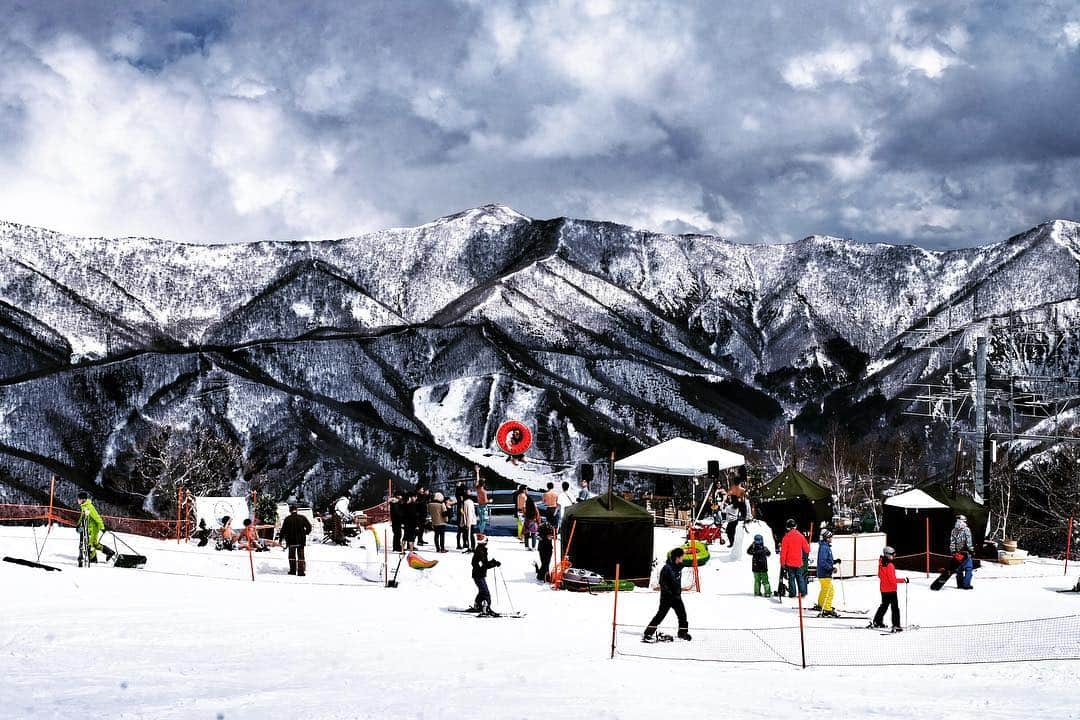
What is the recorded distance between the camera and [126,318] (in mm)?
126000

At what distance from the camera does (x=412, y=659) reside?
484 inches

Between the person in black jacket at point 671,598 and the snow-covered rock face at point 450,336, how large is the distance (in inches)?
2784

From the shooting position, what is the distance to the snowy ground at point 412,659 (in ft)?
32.2

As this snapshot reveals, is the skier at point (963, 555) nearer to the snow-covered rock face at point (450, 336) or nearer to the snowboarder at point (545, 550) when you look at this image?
the snowboarder at point (545, 550)

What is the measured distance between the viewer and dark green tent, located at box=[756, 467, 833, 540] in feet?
90.9

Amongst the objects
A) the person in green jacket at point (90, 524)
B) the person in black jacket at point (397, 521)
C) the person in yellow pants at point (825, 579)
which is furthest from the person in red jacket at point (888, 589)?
the person in green jacket at point (90, 524)

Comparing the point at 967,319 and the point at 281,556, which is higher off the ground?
the point at 967,319

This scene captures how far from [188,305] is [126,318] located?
8672 millimetres

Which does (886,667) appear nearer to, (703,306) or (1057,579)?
(1057,579)

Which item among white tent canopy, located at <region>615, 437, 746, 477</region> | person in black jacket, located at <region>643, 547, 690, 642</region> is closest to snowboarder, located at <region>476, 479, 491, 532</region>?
white tent canopy, located at <region>615, 437, 746, 477</region>

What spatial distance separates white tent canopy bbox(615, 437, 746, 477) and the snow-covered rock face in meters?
55.1

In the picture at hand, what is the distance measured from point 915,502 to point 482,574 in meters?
12.5

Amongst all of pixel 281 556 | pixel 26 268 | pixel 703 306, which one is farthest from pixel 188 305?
pixel 281 556

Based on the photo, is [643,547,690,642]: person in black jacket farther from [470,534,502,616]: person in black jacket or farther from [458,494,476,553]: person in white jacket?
[458,494,476,553]: person in white jacket
